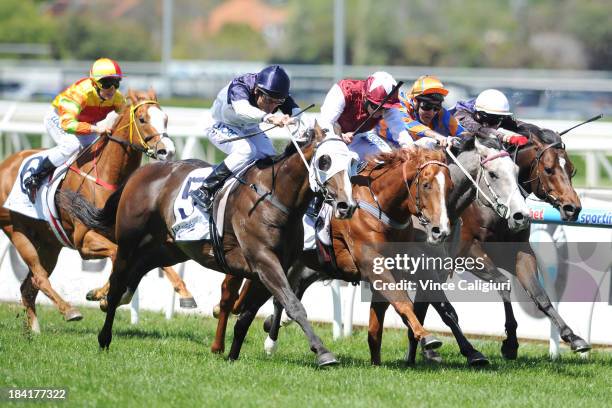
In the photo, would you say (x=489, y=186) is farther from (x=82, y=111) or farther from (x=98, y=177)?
(x=82, y=111)

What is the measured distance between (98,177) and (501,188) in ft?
10.9

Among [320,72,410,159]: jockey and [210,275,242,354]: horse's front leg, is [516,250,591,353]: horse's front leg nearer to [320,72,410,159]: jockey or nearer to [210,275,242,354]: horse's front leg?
[320,72,410,159]: jockey

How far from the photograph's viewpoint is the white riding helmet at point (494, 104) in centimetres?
796

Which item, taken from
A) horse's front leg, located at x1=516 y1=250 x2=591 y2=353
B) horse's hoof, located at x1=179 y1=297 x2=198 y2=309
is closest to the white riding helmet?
horse's front leg, located at x1=516 y1=250 x2=591 y2=353

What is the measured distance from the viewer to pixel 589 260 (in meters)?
8.46

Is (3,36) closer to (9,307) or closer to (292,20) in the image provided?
(292,20)

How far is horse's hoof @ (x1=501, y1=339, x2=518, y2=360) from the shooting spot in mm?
7809

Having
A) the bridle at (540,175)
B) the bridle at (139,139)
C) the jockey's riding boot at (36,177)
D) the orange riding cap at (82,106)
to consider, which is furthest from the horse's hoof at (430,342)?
the jockey's riding boot at (36,177)

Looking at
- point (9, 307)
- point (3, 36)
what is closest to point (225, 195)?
point (9, 307)

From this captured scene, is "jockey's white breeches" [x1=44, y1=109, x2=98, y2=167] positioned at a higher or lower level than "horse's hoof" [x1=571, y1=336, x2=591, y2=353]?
higher

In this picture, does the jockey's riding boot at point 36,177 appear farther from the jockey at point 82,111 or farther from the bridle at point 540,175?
the bridle at point 540,175

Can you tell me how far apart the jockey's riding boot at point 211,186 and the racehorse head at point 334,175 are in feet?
3.17

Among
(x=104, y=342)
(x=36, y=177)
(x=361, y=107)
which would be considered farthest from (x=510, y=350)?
(x=36, y=177)

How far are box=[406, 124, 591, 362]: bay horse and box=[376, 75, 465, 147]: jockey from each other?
557mm
